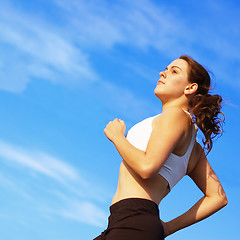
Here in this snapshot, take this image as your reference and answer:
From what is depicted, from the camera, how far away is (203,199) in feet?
14.6

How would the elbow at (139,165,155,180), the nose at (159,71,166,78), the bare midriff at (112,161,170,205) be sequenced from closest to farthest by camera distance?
the elbow at (139,165,155,180)
the bare midriff at (112,161,170,205)
the nose at (159,71,166,78)

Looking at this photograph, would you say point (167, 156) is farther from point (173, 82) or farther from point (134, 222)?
point (173, 82)

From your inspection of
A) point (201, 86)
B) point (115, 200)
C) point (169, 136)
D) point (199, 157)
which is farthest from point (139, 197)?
point (201, 86)

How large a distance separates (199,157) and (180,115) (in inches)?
28.8

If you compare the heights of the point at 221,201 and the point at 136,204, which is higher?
the point at 221,201

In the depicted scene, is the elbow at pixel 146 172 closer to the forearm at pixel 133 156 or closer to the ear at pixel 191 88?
the forearm at pixel 133 156

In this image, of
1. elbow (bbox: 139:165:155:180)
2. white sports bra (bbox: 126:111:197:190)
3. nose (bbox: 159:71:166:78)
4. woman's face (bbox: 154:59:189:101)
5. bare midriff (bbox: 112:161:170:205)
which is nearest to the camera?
elbow (bbox: 139:165:155:180)

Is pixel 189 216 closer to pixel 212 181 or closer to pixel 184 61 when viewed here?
pixel 212 181

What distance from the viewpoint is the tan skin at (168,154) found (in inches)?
146

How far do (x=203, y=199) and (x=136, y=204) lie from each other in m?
1.00

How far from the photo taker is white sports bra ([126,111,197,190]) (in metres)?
3.94

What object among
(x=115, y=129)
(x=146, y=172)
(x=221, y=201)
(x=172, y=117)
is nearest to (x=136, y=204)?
(x=146, y=172)

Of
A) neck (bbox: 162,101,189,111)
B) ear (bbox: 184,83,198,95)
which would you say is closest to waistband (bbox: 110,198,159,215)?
neck (bbox: 162,101,189,111)

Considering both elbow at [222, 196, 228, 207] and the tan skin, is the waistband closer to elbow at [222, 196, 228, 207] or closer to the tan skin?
the tan skin
